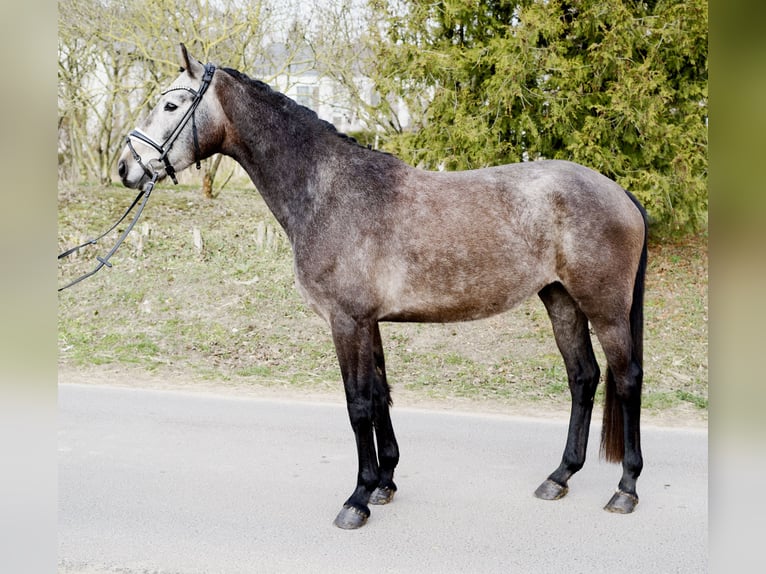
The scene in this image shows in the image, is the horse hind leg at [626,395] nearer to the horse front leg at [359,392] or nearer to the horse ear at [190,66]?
the horse front leg at [359,392]

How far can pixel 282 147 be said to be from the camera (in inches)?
143

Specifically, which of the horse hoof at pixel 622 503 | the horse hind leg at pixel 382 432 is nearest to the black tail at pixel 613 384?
the horse hoof at pixel 622 503

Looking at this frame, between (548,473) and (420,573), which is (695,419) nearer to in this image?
(548,473)

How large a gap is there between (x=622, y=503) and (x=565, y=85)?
6091mm

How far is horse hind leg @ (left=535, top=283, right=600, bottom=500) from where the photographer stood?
3.96m

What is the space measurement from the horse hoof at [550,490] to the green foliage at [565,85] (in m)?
5.21

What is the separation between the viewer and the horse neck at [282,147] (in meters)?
3.61

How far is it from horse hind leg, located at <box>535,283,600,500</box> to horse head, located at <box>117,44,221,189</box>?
202 cm

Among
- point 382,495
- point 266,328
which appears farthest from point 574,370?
point 266,328

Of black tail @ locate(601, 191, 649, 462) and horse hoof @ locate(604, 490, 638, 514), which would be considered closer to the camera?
horse hoof @ locate(604, 490, 638, 514)

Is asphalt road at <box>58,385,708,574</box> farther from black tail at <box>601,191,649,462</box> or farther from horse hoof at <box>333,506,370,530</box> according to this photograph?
black tail at <box>601,191,649,462</box>

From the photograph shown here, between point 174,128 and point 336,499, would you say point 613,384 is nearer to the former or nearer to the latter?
point 336,499

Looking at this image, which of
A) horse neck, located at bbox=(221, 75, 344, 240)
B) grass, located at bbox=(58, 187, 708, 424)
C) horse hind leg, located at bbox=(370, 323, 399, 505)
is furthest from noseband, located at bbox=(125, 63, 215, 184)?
grass, located at bbox=(58, 187, 708, 424)

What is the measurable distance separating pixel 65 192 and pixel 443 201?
10351mm
